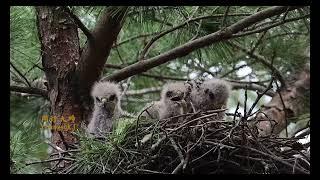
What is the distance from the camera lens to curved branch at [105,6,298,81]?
291 centimetres

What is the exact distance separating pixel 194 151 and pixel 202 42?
0.59 metres

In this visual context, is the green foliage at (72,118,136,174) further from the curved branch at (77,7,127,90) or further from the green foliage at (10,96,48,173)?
the curved branch at (77,7,127,90)

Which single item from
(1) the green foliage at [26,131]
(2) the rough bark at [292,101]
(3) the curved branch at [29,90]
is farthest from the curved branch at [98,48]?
(2) the rough bark at [292,101]

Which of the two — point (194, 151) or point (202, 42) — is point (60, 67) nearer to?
point (202, 42)

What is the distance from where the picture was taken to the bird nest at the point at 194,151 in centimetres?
263

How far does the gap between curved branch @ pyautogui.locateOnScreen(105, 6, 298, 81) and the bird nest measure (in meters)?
0.38

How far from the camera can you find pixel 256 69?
446 cm

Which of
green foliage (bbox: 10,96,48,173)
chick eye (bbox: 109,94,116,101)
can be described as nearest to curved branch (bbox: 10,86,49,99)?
green foliage (bbox: 10,96,48,173)

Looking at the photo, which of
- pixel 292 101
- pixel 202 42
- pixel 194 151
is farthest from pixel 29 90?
pixel 292 101

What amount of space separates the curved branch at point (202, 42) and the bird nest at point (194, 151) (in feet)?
1.26
